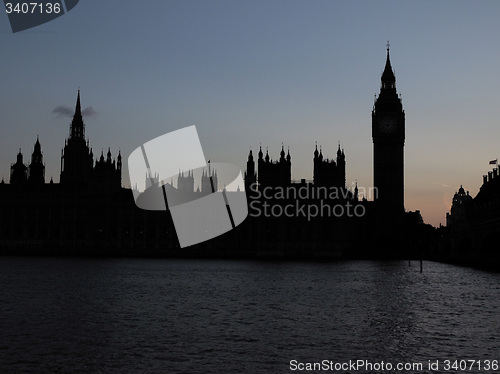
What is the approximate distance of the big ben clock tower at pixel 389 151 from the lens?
127m

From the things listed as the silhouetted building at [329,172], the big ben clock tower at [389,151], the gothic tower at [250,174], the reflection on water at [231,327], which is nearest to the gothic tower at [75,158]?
the gothic tower at [250,174]

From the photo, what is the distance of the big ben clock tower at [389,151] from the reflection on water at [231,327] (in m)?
80.8

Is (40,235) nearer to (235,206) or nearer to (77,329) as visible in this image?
(235,206)

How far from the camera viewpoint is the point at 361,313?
103 ft

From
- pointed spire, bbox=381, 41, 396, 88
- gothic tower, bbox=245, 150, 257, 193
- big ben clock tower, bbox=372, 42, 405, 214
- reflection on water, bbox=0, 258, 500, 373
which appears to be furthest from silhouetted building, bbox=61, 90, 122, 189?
reflection on water, bbox=0, 258, 500, 373

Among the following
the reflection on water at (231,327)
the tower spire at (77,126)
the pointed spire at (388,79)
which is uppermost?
the pointed spire at (388,79)

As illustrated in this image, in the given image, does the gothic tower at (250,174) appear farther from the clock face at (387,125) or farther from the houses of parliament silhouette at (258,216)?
the clock face at (387,125)

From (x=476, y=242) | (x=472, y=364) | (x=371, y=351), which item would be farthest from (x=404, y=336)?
(x=476, y=242)

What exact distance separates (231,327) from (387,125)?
11155 centimetres

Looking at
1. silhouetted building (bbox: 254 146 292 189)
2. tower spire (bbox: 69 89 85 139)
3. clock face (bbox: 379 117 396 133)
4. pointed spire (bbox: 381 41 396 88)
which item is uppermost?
pointed spire (bbox: 381 41 396 88)

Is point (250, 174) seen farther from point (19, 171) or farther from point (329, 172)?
point (19, 171)

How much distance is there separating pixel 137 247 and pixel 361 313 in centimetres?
9470

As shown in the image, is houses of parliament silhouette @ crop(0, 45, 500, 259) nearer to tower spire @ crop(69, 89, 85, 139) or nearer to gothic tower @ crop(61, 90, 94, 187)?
gothic tower @ crop(61, 90, 94, 187)

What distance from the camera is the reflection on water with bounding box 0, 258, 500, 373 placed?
19953mm
